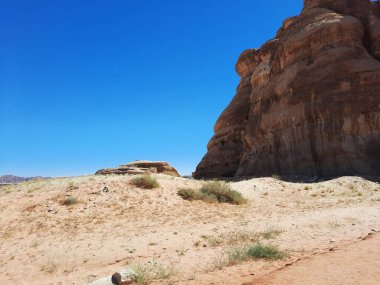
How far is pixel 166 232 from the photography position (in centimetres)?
1039

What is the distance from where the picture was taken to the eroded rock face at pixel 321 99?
22.2m

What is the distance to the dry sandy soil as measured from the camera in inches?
248

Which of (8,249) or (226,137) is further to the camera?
(226,137)

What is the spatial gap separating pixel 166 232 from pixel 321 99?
1808 centimetres

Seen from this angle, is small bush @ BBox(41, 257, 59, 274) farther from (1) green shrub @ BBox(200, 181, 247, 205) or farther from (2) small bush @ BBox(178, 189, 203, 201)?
(1) green shrub @ BBox(200, 181, 247, 205)

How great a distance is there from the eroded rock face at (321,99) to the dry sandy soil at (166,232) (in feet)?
16.7

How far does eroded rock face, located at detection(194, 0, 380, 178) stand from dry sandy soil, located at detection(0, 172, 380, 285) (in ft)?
16.7

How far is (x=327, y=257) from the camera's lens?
6043 mm

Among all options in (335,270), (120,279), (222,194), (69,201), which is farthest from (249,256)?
(222,194)

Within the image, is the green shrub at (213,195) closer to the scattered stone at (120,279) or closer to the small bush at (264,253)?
the small bush at (264,253)

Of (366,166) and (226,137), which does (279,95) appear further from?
(226,137)

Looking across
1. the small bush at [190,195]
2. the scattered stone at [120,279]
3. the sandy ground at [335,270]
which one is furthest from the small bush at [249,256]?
the small bush at [190,195]

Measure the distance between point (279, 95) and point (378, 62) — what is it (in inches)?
304

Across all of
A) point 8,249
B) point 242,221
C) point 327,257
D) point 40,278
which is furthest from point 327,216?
point 8,249
